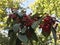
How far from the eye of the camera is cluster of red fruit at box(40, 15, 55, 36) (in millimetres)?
2119

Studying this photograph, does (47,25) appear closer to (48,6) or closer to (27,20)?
(27,20)

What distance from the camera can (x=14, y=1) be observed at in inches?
723

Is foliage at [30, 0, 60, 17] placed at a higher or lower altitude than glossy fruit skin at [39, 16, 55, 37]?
lower

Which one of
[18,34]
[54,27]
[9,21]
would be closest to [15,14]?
[9,21]

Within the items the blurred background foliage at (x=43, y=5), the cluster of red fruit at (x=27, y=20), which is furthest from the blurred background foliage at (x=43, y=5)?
the cluster of red fruit at (x=27, y=20)

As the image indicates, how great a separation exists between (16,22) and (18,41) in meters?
0.19

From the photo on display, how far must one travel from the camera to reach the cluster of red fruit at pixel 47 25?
6.95 feet

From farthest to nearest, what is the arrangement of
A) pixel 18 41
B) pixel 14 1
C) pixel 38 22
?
pixel 14 1 → pixel 18 41 → pixel 38 22

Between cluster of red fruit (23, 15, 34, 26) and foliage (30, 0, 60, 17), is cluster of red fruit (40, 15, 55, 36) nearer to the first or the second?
cluster of red fruit (23, 15, 34, 26)

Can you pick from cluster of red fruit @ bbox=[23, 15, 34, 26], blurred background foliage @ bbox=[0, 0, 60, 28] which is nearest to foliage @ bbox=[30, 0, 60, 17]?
blurred background foliage @ bbox=[0, 0, 60, 28]

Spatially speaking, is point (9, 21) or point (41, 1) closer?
point (9, 21)

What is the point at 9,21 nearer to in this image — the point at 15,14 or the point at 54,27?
the point at 15,14

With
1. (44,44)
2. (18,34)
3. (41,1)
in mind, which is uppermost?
(18,34)

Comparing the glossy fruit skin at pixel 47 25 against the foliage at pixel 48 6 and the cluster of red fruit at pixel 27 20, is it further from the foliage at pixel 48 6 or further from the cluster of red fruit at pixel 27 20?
the foliage at pixel 48 6
